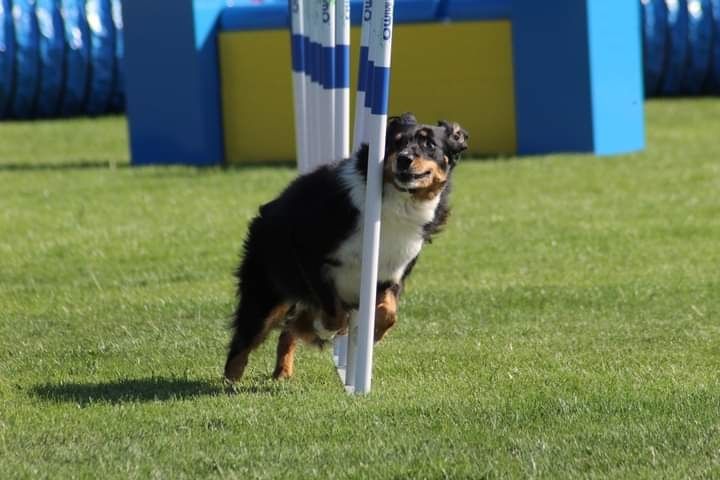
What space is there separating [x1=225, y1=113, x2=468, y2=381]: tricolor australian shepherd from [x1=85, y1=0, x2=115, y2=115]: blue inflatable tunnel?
1658 cm

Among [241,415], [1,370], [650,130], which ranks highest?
[241,415]

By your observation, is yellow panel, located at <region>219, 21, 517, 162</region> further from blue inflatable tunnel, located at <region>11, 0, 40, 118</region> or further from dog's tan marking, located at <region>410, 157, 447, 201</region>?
dog's tan marking, located at <region>410, 157, 447, 201</region>

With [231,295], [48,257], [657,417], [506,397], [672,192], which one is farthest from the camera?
[672,192]

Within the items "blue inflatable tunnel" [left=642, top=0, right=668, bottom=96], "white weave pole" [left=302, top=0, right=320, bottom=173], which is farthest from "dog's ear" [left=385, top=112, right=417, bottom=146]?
"blue inflatable tunnel" [left=642, top=0, right=668, bottom=96]

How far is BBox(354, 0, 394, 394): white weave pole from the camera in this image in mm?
5949

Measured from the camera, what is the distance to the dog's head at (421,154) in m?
6.05

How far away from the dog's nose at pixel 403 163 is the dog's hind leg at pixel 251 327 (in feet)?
3.74

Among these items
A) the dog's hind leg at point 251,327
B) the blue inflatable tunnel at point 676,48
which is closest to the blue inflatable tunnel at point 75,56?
the blue inflatable tunnel at point 676,48

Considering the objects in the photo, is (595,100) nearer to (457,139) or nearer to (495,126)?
(495,126)

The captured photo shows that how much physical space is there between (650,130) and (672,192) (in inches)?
252

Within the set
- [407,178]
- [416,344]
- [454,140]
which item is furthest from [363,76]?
[416,344]

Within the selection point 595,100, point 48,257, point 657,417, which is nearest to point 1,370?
point 657,417

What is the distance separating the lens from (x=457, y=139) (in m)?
6.39

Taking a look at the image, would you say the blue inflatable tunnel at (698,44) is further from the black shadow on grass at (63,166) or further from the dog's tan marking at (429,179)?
the dog's tan marking at (429,179)
